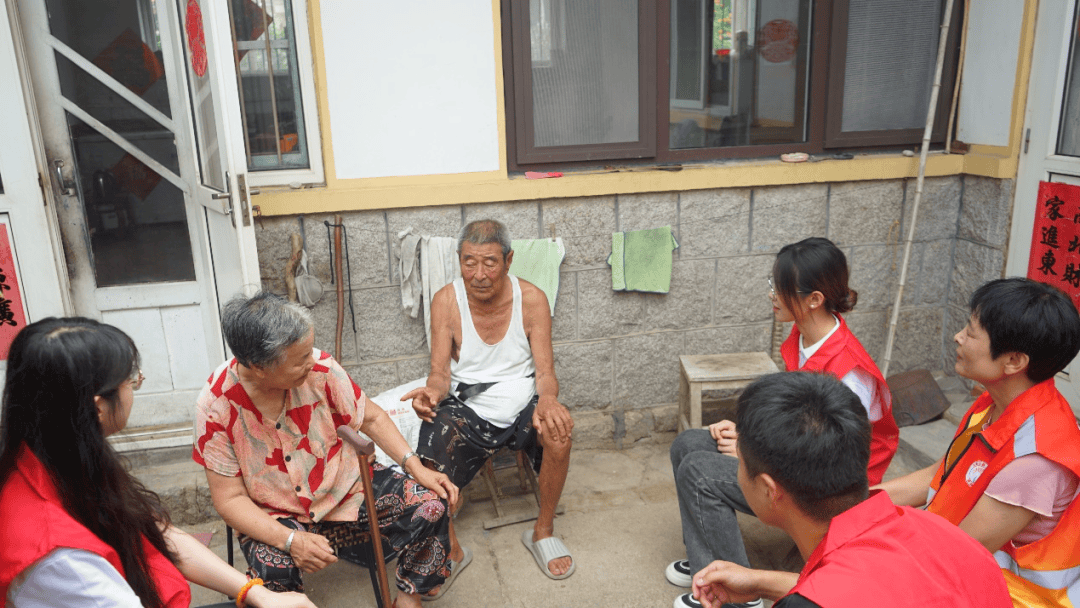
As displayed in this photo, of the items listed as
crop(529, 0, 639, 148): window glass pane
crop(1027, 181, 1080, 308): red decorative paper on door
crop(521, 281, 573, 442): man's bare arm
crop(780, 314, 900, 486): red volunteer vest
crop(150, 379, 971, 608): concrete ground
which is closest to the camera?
crop(780, 314, 900, 486): red volunteer vest

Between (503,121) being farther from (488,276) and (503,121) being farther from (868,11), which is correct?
(868,11)

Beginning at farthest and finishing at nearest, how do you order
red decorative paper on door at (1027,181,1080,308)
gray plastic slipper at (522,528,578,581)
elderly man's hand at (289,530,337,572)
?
red decorative paper on door at (1027,181,1080,308), gray plastic slipper at (522,528,578,581), elderly man's hand at (289,530,337,572)

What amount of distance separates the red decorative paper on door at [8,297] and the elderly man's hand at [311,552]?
1808mm

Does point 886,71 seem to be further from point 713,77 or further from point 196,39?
point 196,39

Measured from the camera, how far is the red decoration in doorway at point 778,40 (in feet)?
13.4

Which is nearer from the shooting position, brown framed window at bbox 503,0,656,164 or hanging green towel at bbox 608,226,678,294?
brown framed window at bbox 503,0,656,164

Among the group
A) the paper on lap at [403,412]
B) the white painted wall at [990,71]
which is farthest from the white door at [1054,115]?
the paper on lap at [403,412]

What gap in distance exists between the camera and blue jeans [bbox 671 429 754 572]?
267cm

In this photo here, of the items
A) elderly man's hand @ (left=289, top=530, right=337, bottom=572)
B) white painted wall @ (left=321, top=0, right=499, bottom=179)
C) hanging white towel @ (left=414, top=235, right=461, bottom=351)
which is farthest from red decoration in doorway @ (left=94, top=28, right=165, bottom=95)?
elderly man's hand @ (left=289, top=530, right=337, bottom=572)

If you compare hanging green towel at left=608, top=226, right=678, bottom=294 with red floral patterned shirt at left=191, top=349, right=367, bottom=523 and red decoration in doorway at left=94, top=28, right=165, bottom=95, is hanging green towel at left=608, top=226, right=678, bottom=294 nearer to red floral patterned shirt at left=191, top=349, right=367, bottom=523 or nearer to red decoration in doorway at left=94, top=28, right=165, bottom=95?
red floral patterned shirt at left=191, top=349, right=367, bottom=523

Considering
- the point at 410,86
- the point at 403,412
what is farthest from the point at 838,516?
the point at 410,86

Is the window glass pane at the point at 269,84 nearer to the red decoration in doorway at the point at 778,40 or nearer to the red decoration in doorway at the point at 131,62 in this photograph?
the red decoration in doorway at the point at 131,62

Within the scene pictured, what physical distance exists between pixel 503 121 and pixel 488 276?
3.11 ft

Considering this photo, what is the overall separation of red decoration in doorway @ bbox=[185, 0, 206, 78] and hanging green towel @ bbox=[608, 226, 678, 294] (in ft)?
6.82
